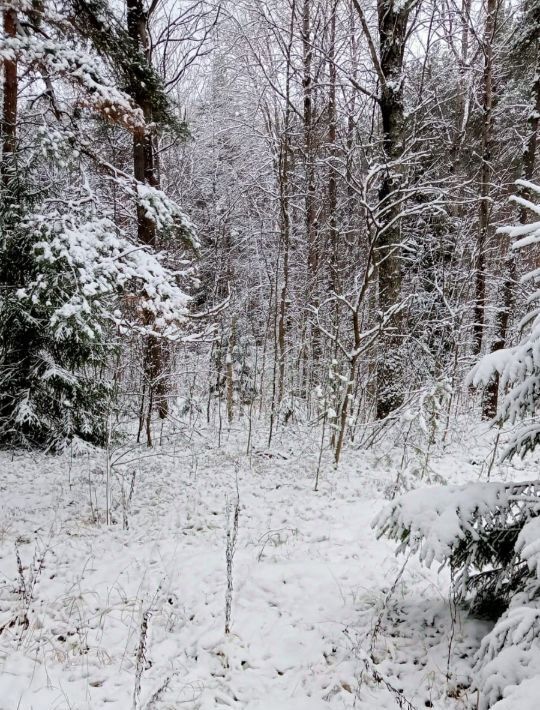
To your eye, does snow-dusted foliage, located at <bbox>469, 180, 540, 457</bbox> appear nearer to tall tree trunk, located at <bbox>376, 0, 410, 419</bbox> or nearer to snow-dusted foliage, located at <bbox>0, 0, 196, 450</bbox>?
snow-dusted foliage, located at <bbox>0, 0, 196, 450</bbox>

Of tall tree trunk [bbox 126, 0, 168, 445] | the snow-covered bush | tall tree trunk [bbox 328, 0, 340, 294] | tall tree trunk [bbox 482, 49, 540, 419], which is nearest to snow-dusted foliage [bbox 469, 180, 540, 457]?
the snow-covered bush

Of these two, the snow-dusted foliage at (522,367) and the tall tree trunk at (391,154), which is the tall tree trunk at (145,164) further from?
the snow-dusted foliage at (522,367)

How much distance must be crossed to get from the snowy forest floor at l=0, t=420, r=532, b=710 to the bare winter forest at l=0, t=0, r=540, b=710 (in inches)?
0.8

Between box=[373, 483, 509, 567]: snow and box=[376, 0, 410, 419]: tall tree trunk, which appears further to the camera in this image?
box=[376, 0, 410, 419]: tall tree trunk

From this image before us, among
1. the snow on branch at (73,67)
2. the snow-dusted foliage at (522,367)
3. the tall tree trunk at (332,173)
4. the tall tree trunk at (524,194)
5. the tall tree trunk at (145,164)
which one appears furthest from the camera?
the tall tree trunk at (332,173)

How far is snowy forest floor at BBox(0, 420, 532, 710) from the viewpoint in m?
2.65

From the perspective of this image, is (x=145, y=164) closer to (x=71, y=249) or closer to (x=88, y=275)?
(x=71, y=249)

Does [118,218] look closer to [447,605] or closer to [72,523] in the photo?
[72,523]

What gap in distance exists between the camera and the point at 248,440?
7.88 m

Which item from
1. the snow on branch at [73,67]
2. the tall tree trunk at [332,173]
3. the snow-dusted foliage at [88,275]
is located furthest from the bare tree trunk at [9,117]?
the tall tree trunk at [332,173]

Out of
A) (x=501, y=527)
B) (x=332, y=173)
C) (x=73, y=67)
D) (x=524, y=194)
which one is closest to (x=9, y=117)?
(x=73, y=67)

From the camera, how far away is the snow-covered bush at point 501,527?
6.00 feet

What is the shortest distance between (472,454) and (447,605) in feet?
15.6

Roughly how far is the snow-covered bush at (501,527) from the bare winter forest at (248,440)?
12 millimetres
